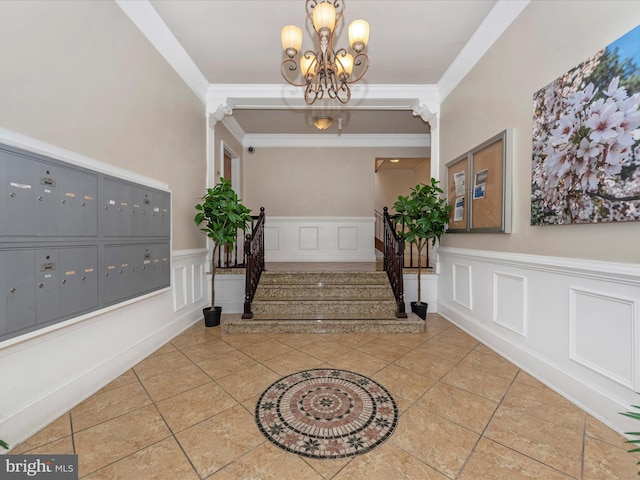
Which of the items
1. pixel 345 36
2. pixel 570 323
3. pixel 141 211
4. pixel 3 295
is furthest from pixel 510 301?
pixel 3 295

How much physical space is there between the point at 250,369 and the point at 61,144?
210 centimetres

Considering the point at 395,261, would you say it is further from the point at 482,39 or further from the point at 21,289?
the point at 21,289

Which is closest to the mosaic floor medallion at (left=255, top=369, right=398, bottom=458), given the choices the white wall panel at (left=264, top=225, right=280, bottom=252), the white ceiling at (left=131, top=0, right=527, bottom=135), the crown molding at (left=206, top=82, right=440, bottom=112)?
the white ceiling at (left=131, top=0, right=527, bottom=135)

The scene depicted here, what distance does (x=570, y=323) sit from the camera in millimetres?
1859

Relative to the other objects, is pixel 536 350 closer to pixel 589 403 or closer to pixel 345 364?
pixel 589 403

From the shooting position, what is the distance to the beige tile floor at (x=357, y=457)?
51.2 inches

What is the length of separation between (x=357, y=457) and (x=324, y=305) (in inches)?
83.0

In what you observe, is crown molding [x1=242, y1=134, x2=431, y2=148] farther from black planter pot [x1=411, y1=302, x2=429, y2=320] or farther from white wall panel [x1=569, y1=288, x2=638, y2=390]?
white wall panel [x1=569, y1=288, x2=638, y2=390]

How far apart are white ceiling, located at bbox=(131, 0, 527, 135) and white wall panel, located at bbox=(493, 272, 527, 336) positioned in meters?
2.34

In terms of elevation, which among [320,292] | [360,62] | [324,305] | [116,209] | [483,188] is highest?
[360,62]

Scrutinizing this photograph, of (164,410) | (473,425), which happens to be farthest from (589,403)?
(164,410)

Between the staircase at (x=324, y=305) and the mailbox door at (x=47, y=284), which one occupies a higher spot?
the mailbox door at (x=47, y=284)

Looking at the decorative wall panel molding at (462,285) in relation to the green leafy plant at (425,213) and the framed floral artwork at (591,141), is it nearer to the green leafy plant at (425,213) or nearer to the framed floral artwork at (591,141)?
the green leafy plant at (425,213)

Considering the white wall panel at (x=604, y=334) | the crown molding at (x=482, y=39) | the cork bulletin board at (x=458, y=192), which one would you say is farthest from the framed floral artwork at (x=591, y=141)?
the cork bulletin board at (x=458, y=192)
